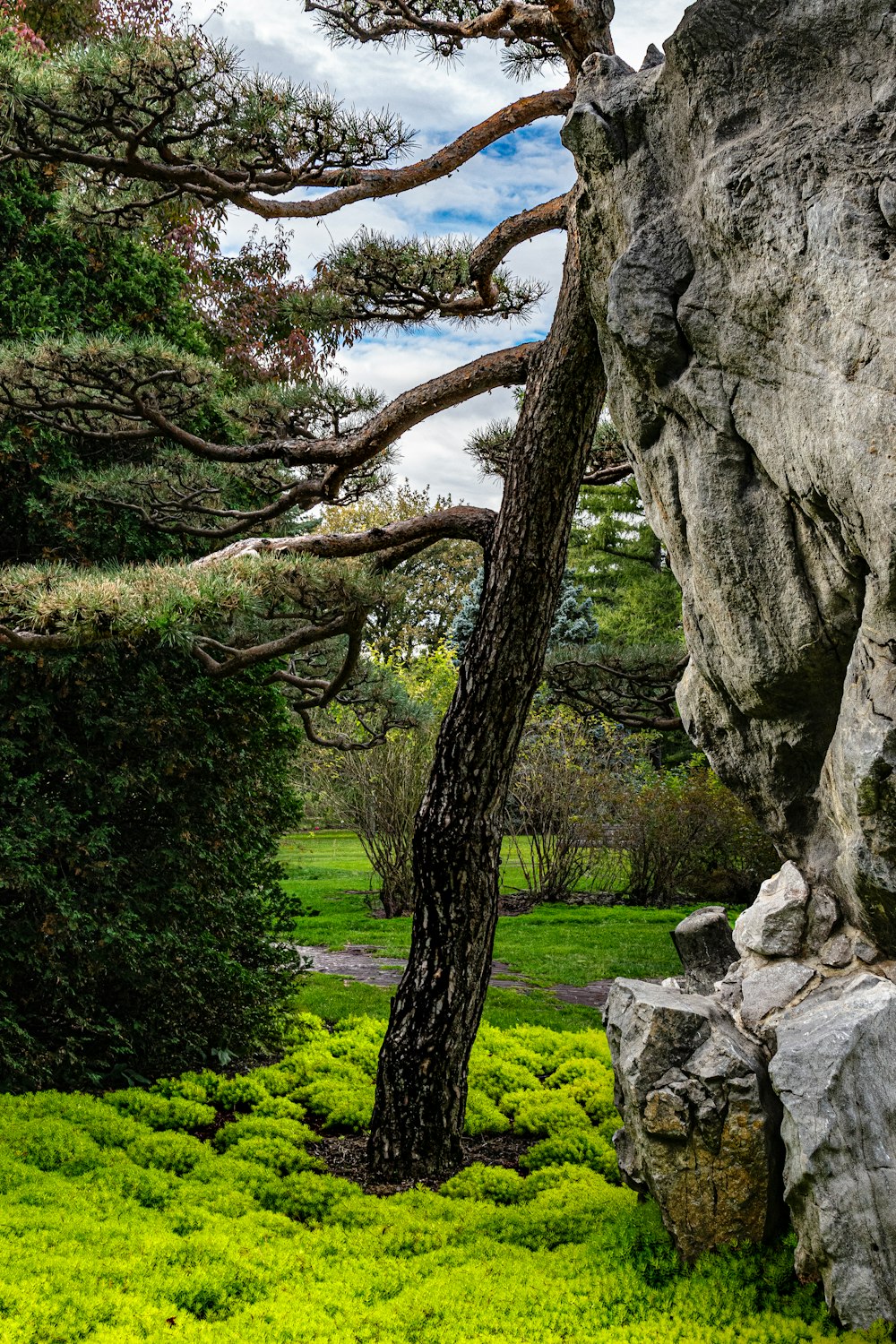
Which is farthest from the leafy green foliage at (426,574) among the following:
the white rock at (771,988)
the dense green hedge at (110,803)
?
the white rock at (771,988)

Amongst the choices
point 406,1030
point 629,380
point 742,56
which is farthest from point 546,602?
point 742,56

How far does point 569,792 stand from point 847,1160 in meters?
11.3

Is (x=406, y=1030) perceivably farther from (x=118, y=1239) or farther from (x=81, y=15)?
(x=81, y=15)

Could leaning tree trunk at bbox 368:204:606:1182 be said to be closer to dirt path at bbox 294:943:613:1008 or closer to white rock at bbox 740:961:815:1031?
white rock at bbox 740:961:815:1031

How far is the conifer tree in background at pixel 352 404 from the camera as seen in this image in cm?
445

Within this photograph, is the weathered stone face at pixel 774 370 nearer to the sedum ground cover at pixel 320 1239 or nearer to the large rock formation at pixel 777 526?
the large rock formation at pixel 777 526

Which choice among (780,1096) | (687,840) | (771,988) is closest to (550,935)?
(687,840)

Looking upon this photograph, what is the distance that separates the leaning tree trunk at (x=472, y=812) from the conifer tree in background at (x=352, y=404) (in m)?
0.01

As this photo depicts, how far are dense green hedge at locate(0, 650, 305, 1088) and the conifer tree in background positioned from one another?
2.47ft

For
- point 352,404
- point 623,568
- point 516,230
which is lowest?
point 352,404

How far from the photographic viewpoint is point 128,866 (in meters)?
6.05

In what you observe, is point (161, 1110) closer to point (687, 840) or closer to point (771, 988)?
point (771, 988)

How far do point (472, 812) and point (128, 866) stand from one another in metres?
2.35

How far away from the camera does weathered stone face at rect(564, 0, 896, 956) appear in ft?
8.88
